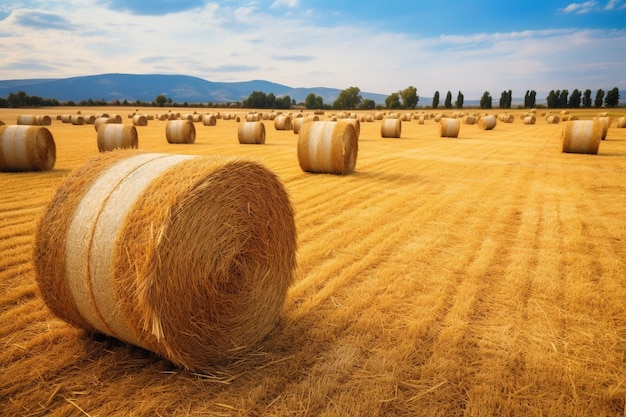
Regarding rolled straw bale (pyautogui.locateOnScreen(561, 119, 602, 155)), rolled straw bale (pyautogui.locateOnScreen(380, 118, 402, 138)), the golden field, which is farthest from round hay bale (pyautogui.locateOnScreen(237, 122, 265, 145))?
rolled straw bale (pyautogui.locateOnScreen(561, 119, 602, 155))

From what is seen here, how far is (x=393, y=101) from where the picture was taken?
347 feet

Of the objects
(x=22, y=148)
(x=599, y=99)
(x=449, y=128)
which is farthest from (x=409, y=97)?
(x=22, y=148)

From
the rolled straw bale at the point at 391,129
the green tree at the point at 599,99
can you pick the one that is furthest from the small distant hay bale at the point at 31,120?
the green tree at the point at 599,99

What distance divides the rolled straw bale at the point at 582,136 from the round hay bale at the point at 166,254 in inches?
659

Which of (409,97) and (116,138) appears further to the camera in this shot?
(409,97)

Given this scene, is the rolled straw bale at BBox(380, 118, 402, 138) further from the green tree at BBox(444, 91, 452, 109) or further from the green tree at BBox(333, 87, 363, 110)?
the green tree at BBox(333, 87, 363, 110)

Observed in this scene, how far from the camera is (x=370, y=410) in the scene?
3029mm

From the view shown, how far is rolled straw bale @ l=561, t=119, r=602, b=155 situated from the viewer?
1644cm

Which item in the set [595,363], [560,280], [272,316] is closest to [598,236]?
[560,280]

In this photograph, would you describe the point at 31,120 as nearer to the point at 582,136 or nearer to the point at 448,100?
the point at 582,136

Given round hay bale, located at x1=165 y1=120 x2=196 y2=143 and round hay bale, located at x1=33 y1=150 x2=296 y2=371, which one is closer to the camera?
round hay bale, located at x1=33 y1=150 x2=296 y2=371

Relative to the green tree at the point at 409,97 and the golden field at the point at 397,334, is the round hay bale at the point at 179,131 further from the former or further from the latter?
the green tree at the point at 409,97

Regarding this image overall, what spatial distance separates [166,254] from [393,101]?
355ft

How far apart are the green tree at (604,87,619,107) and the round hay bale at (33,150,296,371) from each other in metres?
109
